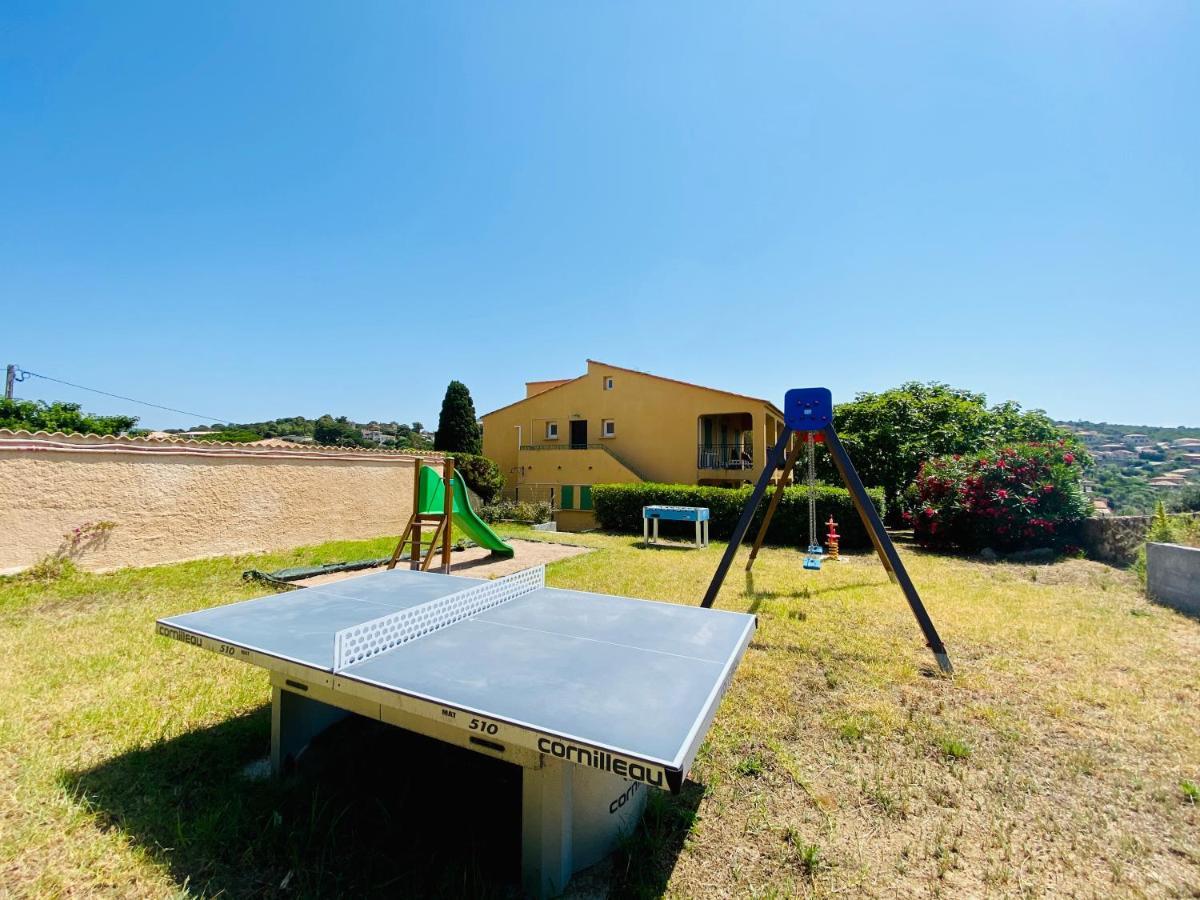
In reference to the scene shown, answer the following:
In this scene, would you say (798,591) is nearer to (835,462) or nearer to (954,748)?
(835,462)

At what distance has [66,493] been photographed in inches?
351

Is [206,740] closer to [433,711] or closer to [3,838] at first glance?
[3,838]

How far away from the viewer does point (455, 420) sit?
30984mm

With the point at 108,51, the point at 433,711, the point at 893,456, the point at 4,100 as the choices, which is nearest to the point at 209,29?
the point at 108,51

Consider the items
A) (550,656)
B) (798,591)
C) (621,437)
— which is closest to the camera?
(550,656)

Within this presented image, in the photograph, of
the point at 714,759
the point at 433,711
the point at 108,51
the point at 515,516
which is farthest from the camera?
the point at 515,516

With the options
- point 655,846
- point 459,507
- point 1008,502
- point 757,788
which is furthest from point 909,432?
point 655,846

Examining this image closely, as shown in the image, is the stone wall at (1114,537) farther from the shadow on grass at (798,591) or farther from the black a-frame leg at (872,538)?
the black a-frame leg at (872,538)

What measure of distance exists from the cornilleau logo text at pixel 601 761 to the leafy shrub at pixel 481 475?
20011 millimetres

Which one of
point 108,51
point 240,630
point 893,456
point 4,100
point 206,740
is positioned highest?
point 108,51

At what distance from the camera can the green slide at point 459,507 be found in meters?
9.81

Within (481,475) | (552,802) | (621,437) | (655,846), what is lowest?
(655,846)

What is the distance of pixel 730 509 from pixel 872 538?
914cm

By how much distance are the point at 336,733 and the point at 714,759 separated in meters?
2.72
